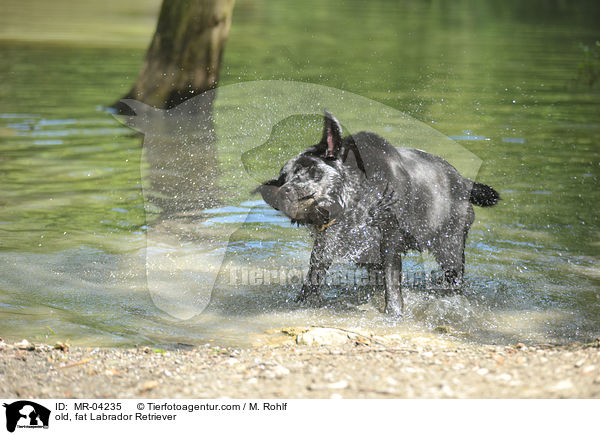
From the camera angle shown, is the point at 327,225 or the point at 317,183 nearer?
the point at 317,183

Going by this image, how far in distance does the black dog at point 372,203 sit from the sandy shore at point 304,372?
107 centimetres

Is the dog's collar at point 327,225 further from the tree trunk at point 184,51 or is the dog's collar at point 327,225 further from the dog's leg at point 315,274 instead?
the tree trunk at point 184,51

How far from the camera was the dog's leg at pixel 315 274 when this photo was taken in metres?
6.42

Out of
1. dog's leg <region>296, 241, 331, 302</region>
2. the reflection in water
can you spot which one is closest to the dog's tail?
dog's leg <region>296, 241, 331, 302</region>

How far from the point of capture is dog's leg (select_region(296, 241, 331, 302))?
253 inches

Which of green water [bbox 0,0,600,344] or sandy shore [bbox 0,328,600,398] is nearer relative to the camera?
sandy shore [bbox 0,328,600,398]

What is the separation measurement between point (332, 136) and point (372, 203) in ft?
2.18

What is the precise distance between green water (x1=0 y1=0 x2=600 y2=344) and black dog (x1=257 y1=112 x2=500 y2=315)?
0.45m

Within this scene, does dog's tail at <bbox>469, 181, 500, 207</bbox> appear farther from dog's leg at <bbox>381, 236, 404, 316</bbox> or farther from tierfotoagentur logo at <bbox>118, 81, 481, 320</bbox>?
tierfotoagentur logo at <bbox>118, 81, 481, 320</bbox>

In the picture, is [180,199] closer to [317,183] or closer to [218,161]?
[218,161]

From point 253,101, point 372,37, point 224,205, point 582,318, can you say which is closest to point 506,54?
point 372,37

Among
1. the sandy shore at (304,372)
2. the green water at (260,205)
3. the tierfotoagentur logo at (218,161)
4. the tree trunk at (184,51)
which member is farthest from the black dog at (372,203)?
the tree trunk at (184,51)
